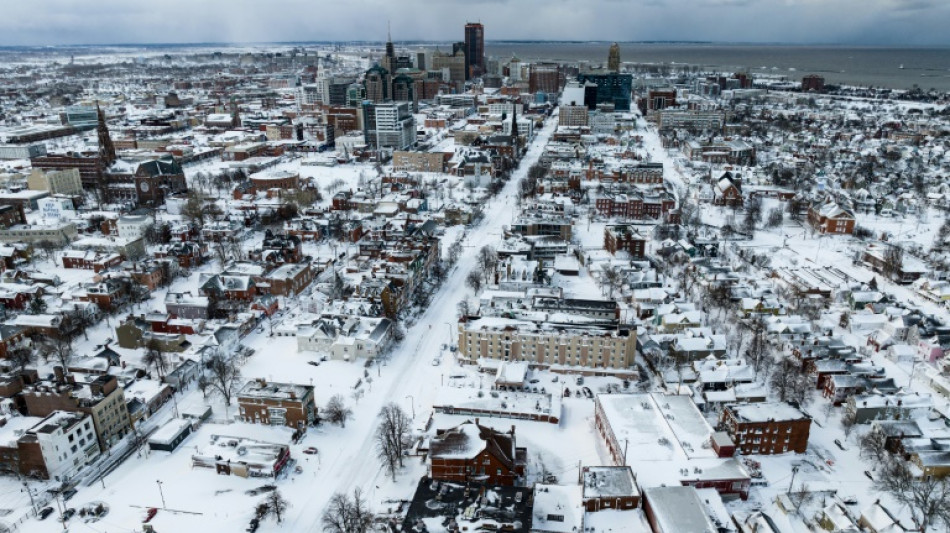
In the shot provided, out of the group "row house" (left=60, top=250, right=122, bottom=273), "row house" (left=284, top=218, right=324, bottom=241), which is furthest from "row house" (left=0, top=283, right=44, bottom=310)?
"row house" (left=284, top=218, right=324, bottom=241)

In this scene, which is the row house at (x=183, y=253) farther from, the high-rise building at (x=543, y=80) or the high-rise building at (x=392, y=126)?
the high-rise building at (x=543, y=80)

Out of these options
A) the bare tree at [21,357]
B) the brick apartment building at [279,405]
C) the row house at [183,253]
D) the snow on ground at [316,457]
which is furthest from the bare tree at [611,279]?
the bare tree at [21,357]

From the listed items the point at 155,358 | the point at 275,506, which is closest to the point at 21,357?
the point at 155,358

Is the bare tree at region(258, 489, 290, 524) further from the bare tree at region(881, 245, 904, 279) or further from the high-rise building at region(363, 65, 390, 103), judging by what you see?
the high-rise building at region(363, 65, 390, 103)

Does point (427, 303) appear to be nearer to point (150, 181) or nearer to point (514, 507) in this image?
point (514, 507)

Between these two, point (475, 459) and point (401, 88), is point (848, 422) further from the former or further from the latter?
point (401, 88)

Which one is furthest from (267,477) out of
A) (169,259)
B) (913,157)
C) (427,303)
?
(913,157)
